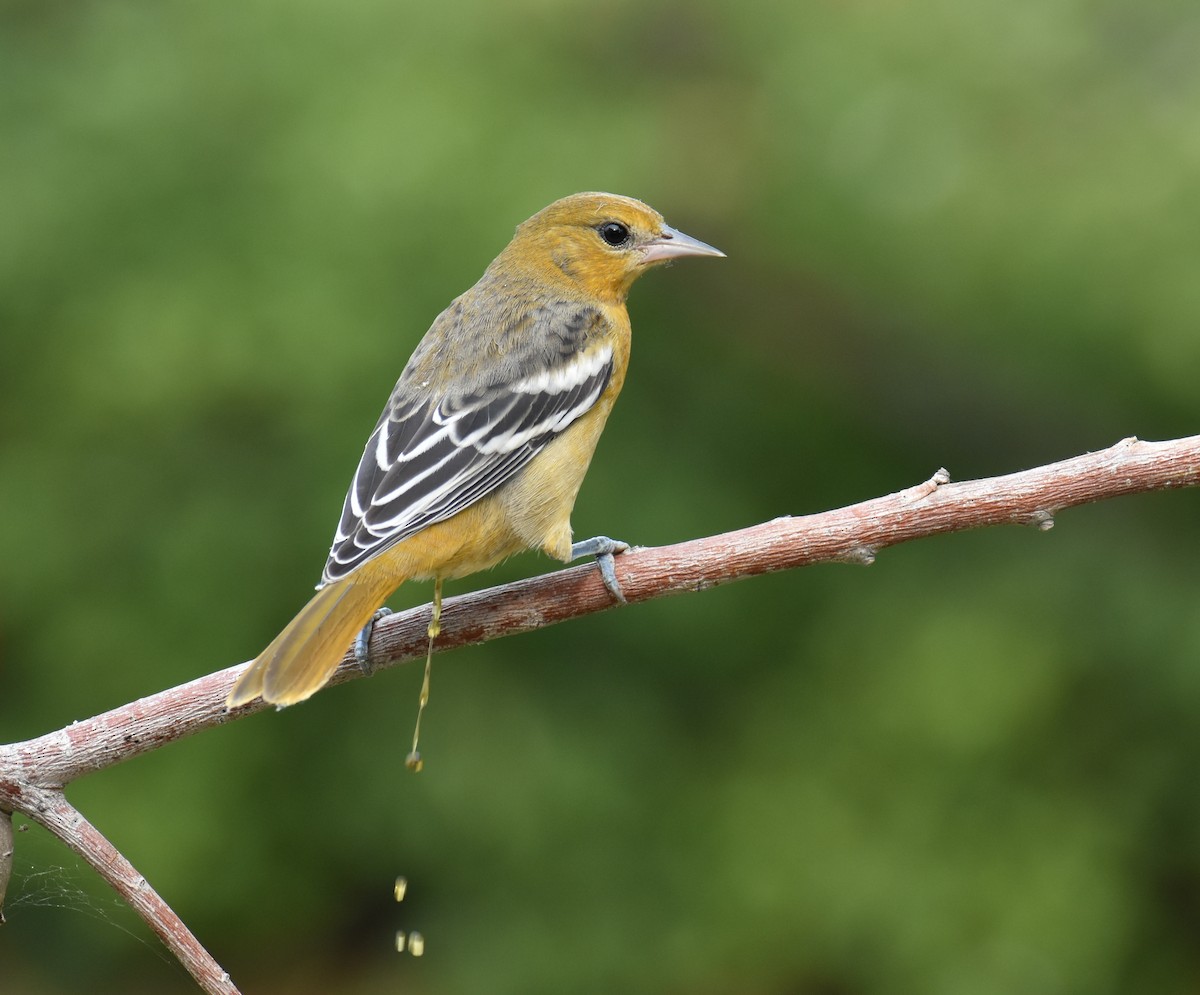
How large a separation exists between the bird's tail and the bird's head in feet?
4.78

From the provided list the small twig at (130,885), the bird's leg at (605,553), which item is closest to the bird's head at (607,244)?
the bird's leg at (605,553)

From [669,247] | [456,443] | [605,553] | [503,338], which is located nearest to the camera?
[605,553]

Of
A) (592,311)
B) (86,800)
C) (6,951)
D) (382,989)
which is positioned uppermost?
(592,311)

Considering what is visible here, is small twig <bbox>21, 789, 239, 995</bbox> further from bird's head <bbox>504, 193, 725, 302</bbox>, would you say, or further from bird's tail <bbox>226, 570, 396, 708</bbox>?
bird's head <bbox>504, 193, 725, 302</bbox>

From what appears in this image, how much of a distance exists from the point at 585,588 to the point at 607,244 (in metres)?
1.43

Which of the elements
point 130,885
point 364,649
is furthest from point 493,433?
point 130,885

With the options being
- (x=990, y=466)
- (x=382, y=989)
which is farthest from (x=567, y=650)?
(x=990, y=466)

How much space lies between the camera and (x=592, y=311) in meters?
4.20

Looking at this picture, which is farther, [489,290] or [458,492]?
[489,290]

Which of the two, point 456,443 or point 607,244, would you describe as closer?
point 456,443

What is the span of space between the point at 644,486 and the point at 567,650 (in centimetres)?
78

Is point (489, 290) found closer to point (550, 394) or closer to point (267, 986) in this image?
point (550, 394)

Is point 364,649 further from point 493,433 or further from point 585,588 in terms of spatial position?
point 493,433

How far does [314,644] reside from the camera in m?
3.05
